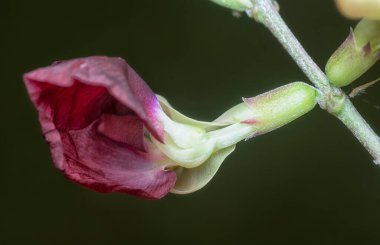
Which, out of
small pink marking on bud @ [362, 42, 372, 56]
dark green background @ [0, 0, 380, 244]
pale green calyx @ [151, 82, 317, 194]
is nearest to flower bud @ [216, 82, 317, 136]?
pale green calyx @ [151, 82, 317, 194]

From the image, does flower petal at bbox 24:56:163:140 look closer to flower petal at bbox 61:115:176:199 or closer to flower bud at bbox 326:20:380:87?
flower petal at bbox 61:115:176:199

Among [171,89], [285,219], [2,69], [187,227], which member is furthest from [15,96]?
A: [285,219]

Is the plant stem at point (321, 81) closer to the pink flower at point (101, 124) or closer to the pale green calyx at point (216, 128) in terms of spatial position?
the pale green calyx at point (216, 128)

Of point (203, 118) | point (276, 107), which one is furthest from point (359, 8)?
point (203, 118)

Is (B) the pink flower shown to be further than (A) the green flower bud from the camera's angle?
No

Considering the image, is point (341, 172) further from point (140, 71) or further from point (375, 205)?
point (140, 71)
